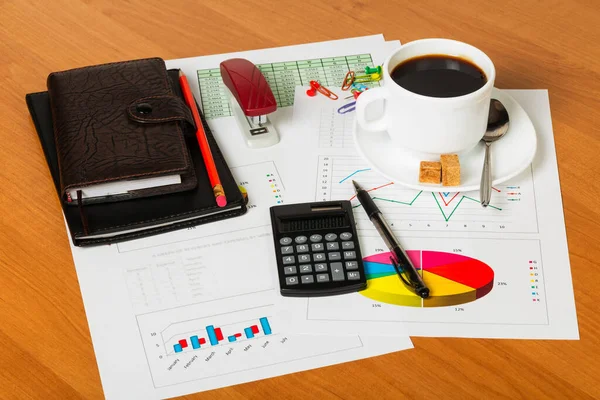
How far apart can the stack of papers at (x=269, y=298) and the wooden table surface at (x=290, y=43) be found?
2cm

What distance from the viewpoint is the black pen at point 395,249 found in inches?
29.6

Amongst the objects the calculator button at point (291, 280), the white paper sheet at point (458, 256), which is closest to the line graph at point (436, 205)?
the white paper sheet at point (458, 256)

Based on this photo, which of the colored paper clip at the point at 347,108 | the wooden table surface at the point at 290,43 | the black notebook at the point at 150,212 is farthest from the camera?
the colored paper clip at the point at 347,108

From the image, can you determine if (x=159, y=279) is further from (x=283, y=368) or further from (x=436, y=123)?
(x=436, y=123)

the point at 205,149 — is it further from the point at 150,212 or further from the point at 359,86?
the point at 359,86

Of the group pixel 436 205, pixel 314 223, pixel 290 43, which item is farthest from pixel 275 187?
pixel 290 43

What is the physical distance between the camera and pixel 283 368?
705mm

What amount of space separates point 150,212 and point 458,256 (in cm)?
35

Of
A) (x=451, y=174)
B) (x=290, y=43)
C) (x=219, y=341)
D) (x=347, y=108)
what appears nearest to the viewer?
(x=219, y=341)

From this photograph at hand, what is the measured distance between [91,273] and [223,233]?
150 mm

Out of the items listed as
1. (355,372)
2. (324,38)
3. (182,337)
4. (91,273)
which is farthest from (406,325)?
(324,38)

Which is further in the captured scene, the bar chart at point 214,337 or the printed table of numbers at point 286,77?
the printed table of numbers at point 286,77

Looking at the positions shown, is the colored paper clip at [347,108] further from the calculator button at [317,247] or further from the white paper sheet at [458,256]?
the calculator button at [317,247]

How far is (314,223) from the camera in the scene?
0.81 meters
